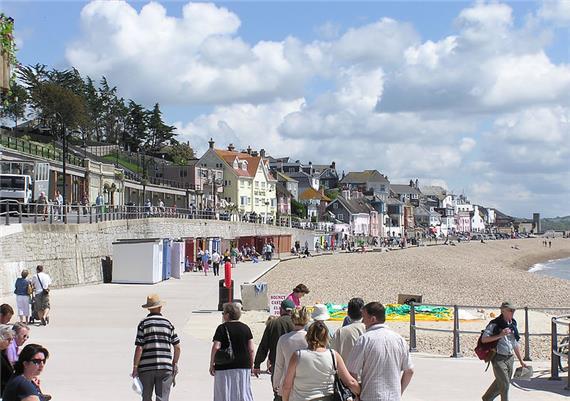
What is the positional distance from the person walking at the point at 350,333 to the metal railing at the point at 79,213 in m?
20.9

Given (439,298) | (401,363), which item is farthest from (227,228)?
(401,363)

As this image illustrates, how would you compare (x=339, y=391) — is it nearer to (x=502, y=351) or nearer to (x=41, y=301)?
(x=502, y=351)

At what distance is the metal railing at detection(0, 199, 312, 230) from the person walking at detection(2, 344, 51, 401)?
70.6 ft

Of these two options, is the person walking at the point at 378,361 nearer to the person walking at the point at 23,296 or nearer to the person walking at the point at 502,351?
the person walking at the point at 502,351

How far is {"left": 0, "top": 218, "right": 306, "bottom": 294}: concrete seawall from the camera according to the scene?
1080 inches

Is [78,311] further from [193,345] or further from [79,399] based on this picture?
[79,399]

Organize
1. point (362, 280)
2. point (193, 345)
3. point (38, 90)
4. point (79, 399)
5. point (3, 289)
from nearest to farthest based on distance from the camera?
point (79, 399) → point (193, 345) → point (3, 289) → point (362, 280) → point (38, 90)

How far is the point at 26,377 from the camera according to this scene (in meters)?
6.72

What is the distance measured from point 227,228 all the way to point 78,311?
156 feet

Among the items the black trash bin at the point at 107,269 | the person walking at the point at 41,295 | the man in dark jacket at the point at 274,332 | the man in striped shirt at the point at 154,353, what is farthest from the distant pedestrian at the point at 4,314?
the black trash bin at the point at 107,269

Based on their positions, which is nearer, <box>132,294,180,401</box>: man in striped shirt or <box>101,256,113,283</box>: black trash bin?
<box>132,294,180,401</box>: man in striped shirt

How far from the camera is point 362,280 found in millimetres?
50062

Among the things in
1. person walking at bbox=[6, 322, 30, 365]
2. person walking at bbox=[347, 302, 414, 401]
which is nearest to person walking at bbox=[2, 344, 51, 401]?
person walking at bbox=[6, 322, 30, 365]

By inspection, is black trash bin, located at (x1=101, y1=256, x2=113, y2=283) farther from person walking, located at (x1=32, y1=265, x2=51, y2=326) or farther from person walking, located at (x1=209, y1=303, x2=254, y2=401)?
person walking, located at (x1=209, y1=303, x2=254, y2=401)
